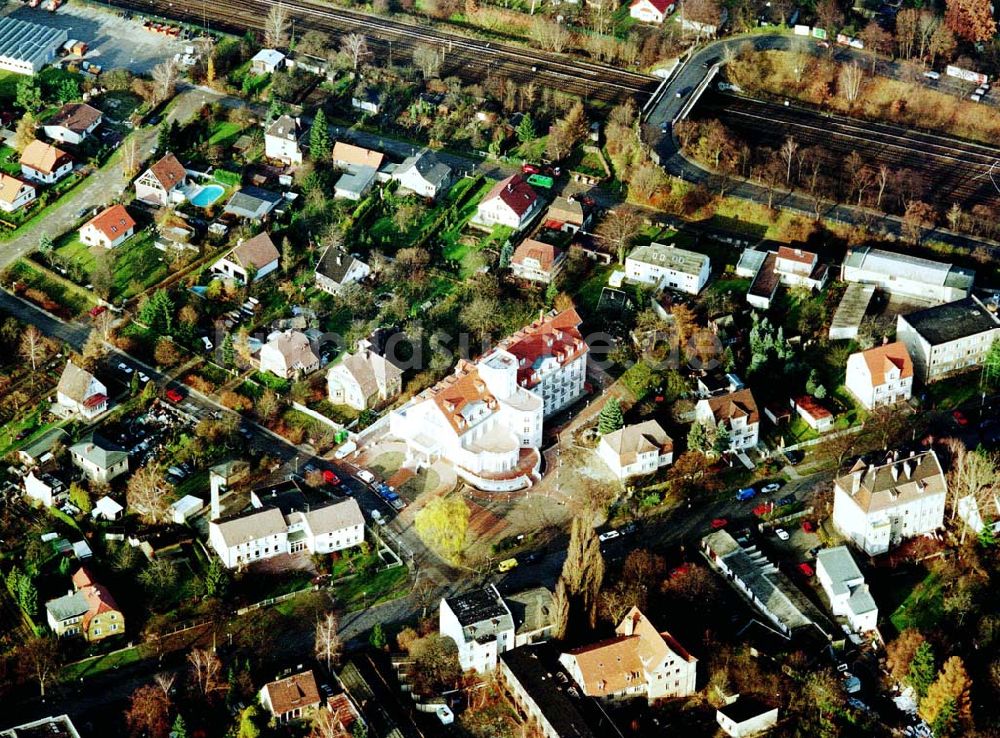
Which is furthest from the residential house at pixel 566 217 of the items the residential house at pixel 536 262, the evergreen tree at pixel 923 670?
the evergreen tree at pixel 923 670

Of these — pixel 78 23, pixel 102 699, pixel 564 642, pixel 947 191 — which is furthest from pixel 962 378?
pixel 78 23

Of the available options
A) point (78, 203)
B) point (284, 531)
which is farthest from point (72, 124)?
point (284, 531)

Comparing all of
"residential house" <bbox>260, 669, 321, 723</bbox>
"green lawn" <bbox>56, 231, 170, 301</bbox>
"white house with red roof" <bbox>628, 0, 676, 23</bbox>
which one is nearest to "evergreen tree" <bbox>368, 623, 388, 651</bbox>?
"residential house" <bbox>260, 669, 321, 723</bbox>

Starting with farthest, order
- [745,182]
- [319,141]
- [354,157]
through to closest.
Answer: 1. [319,141]
2. [354,157]
3. [745,182]

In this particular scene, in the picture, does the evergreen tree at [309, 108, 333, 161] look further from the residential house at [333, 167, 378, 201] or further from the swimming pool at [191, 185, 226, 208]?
the swimming pool at [191, 185, 226, 208]

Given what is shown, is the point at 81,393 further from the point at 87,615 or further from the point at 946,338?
the point at 946,338

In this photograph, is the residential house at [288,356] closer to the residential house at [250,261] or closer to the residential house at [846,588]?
the residential house at [250,261]
